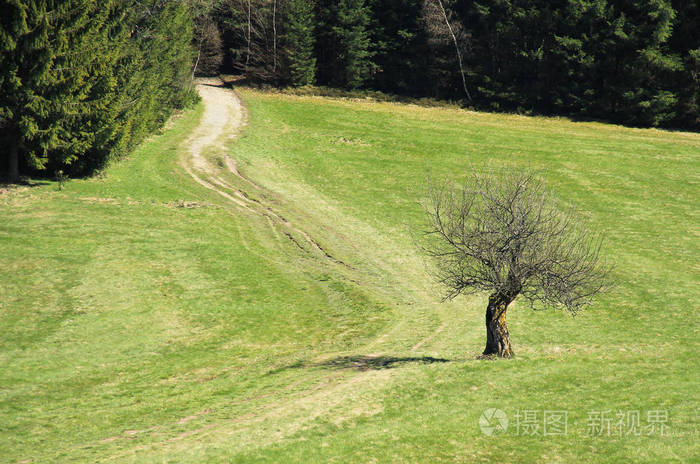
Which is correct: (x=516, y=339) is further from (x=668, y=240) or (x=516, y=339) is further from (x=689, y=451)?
(x=668, y=240)

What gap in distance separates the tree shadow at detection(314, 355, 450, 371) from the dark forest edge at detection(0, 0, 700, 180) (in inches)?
951

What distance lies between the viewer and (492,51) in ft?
240

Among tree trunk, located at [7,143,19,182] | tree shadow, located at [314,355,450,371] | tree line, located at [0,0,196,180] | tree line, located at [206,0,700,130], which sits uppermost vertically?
tree line, located at [206,0,700,130]

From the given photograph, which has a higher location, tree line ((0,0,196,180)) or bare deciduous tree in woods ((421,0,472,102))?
bare deciduous tree in woods ((421,0,472,102))

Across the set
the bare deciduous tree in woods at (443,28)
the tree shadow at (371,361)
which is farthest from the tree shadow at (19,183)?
the bare deciduous tree in woods at (443,28)

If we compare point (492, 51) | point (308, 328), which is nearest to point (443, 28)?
point (492, 51)

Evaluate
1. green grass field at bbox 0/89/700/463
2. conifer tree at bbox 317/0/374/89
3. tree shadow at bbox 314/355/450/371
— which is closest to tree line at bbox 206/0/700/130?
conifer tree at bbox 317/0/374/89

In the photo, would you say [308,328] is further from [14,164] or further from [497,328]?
[14,164]

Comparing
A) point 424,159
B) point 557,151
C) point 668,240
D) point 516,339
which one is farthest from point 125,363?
point 557,151

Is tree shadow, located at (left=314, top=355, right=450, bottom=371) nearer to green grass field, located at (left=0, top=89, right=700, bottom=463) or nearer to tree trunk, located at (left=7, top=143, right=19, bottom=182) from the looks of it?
green grass field, located at (left=0, top=89, right=700, bottom=463)

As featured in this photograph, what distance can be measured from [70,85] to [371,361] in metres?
25.8

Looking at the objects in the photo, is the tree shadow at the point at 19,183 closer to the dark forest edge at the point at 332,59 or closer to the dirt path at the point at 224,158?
the dark forest edge at the point at 332,59

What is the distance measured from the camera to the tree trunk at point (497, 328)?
2145 centimetres

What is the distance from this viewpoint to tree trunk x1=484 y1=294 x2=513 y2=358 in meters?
21.5
